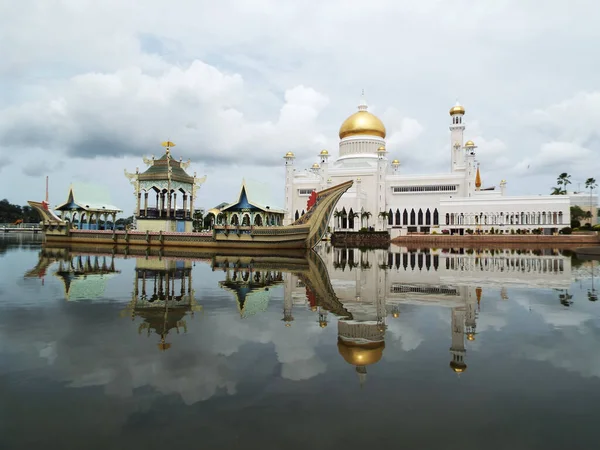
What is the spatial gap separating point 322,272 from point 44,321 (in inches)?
420

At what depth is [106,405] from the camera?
4.43 metres

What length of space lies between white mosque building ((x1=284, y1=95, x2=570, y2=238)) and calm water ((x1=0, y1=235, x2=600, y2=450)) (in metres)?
48.9

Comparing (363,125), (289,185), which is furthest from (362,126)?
(289,185)

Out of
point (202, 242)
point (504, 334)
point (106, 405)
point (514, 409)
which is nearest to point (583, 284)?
point (504, 334)

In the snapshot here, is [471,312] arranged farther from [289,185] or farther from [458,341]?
[289,185]

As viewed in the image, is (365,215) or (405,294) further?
(365,215)

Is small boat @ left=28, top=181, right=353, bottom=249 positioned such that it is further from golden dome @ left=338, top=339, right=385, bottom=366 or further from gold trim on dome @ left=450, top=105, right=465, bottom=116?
gold trim on dome @ left=450, top=105, right=465, bottom=116

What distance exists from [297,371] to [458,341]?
2.87 metres

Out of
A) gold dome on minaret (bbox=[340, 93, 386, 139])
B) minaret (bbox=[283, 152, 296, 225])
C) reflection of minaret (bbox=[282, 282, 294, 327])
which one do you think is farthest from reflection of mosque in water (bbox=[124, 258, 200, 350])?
gold dome on minaret (bbox=[340, 93, 386, 139])

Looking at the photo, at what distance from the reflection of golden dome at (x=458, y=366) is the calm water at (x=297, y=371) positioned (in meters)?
0.09

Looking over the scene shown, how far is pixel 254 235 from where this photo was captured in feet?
106

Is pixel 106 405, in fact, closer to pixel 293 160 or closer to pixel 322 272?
pixel 322 272

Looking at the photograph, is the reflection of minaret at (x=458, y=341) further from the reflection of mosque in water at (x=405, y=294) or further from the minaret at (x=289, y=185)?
the minaret at (x=289, y=185)

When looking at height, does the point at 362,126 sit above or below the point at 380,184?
above
